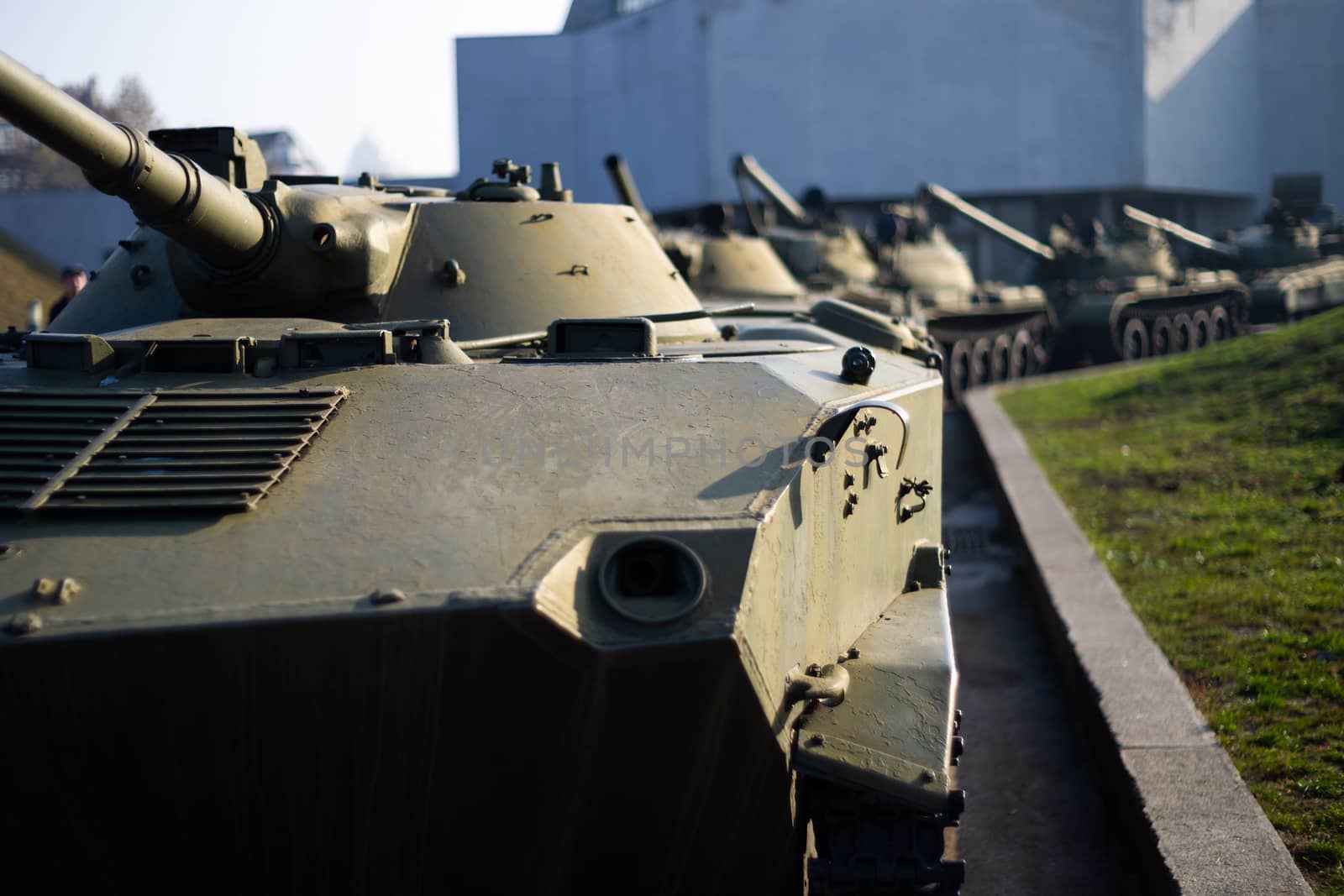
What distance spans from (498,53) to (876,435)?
38.6 metres

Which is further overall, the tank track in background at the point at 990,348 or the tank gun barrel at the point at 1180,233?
the tank gun barrel at the point at 1180,233

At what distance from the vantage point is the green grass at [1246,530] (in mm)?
5406

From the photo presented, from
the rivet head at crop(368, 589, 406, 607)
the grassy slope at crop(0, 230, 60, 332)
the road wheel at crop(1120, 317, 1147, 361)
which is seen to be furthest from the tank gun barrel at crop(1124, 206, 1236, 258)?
the rivet head at crop(368, 589, 406, 607)

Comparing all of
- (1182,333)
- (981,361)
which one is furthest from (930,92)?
(981,361)

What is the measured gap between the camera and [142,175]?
3.97 metres

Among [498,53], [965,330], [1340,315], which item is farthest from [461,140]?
[1340,315]

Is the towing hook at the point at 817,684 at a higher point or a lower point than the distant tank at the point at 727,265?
lower

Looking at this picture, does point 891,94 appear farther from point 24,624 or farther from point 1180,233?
point 24,624

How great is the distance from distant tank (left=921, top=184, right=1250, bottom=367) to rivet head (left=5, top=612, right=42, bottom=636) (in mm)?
19966

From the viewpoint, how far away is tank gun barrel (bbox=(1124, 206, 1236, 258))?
25.8 meters

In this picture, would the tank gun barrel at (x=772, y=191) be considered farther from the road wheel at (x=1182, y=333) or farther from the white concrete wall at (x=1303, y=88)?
the white concrete wall at (x=1303, y=88)

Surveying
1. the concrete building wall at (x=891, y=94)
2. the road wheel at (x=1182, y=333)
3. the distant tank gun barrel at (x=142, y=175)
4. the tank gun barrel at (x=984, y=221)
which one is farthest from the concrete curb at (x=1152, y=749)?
the concrete building wall at (x=891, y=94)

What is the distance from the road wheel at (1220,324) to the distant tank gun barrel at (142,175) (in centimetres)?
2288

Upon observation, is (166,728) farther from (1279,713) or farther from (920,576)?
(1279,713)
